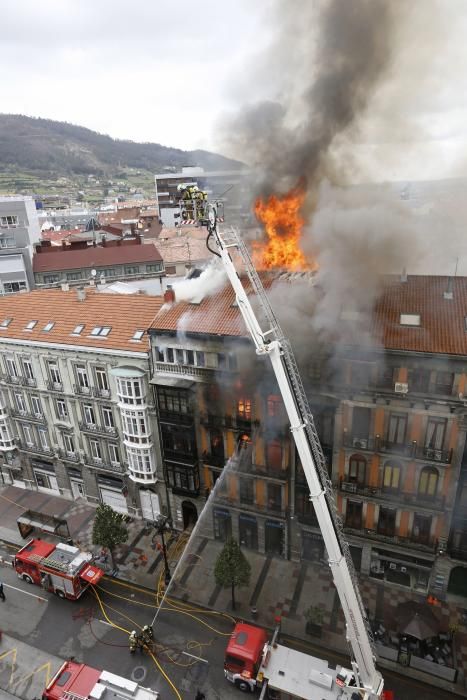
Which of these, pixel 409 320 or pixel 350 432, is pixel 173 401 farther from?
pixel 409 320

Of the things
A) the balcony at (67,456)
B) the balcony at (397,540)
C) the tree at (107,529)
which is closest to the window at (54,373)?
the balcony at (67,456)

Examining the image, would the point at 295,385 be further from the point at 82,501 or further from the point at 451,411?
the point at 82,501

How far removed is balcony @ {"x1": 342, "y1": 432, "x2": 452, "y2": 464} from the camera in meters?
23.7

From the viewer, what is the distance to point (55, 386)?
1328 inches

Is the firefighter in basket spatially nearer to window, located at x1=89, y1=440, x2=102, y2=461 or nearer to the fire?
the fire

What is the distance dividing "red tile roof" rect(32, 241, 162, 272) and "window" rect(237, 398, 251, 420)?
46294 mm

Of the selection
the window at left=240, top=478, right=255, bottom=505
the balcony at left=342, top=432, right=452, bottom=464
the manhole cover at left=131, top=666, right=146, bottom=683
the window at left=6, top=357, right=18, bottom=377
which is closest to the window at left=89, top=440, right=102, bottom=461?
the window at left=6, top=357, right=18, bottom=377

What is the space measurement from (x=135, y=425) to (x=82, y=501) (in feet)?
36.5

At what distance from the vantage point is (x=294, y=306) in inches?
971

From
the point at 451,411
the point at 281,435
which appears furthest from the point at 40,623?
the point at 451,411

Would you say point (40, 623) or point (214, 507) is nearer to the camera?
point (40, 623)

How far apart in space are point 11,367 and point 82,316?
7273 mm

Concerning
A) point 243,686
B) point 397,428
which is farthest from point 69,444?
point 397,428

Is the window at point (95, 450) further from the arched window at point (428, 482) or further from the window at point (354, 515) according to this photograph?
the arched window at point (428, 482)
